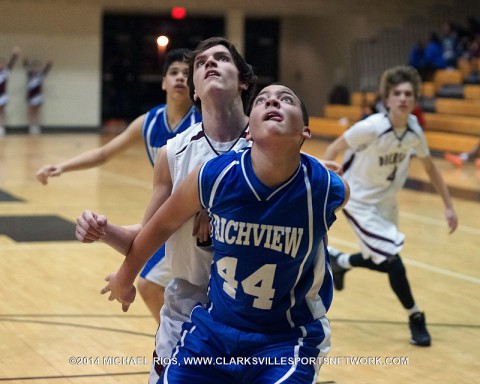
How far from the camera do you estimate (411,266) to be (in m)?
8.32

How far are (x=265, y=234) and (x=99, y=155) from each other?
97.6 inches

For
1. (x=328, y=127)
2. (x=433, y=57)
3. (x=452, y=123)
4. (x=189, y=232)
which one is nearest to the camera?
(x=189, y=232)

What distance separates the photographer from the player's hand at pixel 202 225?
348cm

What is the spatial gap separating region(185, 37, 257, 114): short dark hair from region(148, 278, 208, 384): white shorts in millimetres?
787

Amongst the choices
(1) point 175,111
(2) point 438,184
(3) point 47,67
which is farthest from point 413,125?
(3) point 47,67

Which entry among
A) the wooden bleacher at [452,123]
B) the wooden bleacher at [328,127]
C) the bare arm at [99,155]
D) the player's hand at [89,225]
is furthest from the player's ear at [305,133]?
the wooden bleacher at [328,127]

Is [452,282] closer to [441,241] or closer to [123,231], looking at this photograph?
[441,241]

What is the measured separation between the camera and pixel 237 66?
3.74m

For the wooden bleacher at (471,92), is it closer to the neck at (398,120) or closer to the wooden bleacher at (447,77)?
the wooden bleacher at (447,77)

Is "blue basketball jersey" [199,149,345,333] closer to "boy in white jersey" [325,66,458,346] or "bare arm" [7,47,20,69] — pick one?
"boy in white jersey" [325,66,458,346]

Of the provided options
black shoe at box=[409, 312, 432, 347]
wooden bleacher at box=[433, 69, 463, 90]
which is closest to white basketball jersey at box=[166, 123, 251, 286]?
black shoe at box=[409, 312, 432, 347]

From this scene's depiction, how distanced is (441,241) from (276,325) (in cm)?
669

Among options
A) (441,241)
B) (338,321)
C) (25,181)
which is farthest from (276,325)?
(25,181)

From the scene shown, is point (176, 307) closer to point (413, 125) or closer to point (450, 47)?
point (413, 125)
